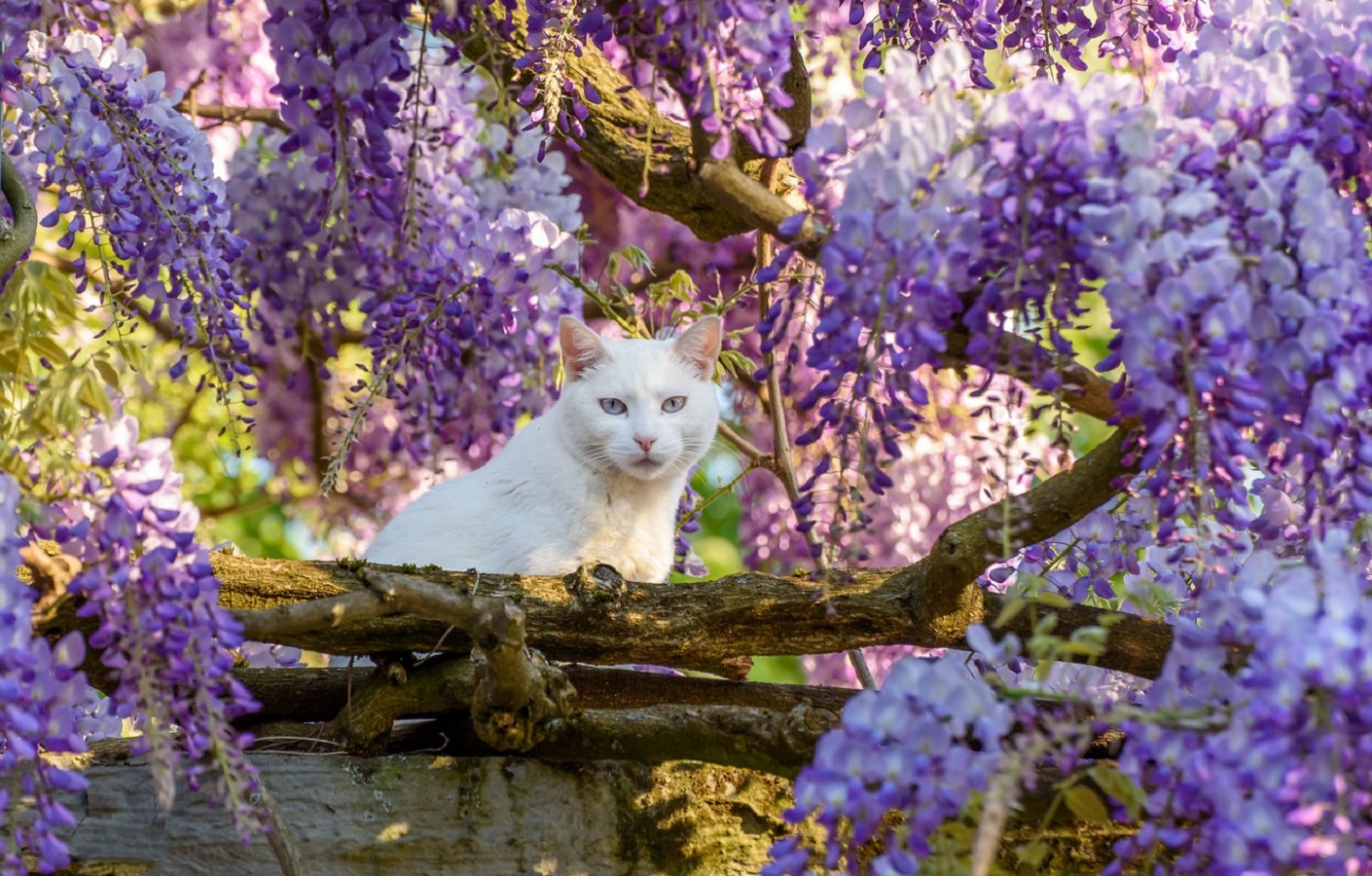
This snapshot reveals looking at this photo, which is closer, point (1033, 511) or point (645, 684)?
point (1033, 511)

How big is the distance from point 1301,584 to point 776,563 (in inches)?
117

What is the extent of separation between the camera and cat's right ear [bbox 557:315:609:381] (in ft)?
10.5

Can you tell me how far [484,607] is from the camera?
6.42 ft

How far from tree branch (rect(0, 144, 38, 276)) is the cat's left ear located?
140 centimetres

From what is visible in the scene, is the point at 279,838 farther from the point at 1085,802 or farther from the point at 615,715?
the point at 1085,802

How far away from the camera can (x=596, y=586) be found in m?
2.36

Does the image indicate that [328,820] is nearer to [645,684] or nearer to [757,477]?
[645,684]

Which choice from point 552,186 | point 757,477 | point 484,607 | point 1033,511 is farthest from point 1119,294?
point 757,477

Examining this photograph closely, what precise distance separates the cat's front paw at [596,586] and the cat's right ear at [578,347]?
920 millimetres

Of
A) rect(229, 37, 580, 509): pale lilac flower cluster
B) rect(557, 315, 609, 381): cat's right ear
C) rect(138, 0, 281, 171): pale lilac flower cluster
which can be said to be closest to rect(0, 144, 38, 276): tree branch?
rect(229, 37, 580, 509): pale lilac flower cluster

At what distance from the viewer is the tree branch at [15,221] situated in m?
2.32

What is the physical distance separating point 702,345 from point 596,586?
103cm

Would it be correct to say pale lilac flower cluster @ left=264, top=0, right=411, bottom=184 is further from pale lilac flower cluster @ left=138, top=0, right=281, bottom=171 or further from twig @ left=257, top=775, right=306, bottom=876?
pale lilac flower cluster @ left=138, top=0, right=281, bottom=171

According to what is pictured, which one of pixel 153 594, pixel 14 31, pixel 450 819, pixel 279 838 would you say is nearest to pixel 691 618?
pixel 450 819
